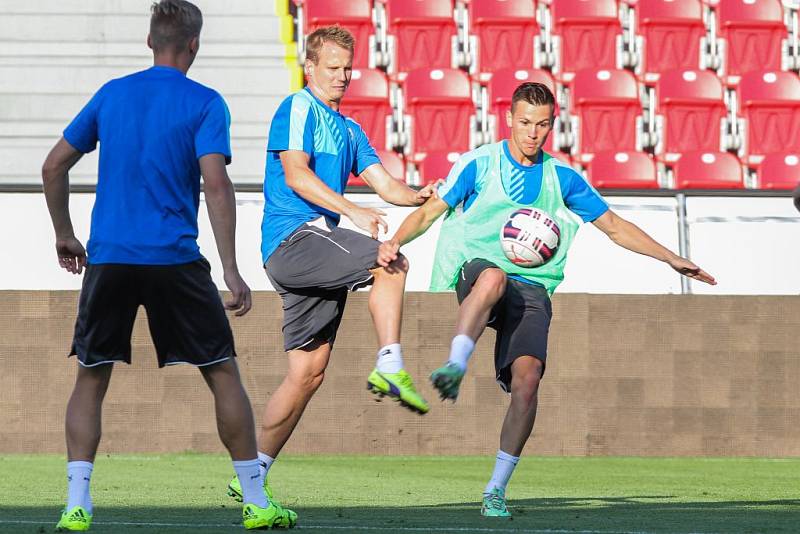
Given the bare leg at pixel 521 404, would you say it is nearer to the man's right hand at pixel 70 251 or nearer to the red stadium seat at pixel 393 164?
the man's right hand at pixel 70 251

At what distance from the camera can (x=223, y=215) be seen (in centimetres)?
495

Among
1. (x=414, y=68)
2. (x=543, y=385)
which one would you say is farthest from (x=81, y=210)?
(x=414, y=68)

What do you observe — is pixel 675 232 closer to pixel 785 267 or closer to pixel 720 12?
pixel 785 267

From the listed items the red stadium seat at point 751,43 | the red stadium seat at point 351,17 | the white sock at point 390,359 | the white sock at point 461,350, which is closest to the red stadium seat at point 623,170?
the red stadium seat at point 751,43

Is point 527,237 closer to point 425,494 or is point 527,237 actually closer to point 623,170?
point 425,494

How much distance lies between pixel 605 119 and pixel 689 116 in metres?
1.03

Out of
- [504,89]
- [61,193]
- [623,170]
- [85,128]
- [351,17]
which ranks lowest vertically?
[61,193]

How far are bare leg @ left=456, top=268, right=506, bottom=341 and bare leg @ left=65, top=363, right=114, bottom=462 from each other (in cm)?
177

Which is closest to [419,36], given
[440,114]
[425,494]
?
[440,114]

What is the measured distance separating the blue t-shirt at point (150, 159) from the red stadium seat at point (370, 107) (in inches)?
415

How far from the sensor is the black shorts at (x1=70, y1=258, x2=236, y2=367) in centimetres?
491

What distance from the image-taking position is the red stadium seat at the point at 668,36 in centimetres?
1684

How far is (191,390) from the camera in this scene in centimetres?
1058

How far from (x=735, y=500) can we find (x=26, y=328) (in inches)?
216
